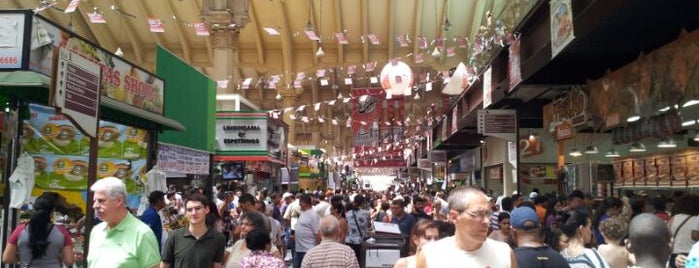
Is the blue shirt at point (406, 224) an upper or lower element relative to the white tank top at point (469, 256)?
lower

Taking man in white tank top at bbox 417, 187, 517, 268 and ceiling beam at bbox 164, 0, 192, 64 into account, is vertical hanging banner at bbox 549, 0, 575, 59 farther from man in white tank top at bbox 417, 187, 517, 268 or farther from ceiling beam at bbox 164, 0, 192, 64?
ceiling beam at bbox 164, 0, 192, 64

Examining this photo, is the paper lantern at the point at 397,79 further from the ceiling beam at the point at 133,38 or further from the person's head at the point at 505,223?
the ceiling beam at the point at 133,38

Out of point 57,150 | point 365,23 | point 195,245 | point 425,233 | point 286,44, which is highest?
point 365,23

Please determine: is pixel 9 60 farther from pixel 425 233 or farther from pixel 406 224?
pixel 406 224

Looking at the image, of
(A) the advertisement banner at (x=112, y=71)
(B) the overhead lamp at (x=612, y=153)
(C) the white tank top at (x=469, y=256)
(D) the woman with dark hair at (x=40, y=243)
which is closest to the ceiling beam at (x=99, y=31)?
(A) the advertisement banner at (x=112, y=71)

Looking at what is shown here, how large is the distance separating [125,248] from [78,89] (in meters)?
1.77

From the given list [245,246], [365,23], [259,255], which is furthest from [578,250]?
[365,23]

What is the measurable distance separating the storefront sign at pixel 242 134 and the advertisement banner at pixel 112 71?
913 centimetres

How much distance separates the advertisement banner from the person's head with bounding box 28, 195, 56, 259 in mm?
1443

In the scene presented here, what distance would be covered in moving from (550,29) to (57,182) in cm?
793

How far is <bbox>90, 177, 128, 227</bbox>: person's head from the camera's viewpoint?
165 inches

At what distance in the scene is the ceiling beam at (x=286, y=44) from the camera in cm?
3145

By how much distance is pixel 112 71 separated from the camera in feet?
33.0

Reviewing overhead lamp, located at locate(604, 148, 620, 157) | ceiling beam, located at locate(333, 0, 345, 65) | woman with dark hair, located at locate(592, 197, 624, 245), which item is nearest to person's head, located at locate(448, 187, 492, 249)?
woman with dark hair, located at locate(592, 197, 624, 245)
